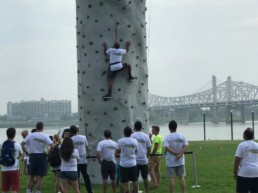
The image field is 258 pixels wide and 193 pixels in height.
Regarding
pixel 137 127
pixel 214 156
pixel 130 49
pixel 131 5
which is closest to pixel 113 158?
pixel 137 127

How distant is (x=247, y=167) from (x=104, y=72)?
18.6ft

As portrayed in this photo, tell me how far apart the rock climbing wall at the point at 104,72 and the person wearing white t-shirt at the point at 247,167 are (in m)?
5.16

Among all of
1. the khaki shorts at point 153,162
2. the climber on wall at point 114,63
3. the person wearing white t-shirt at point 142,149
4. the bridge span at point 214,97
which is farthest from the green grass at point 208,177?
the bridge span at point 214,97

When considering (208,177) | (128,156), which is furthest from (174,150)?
(208,177)

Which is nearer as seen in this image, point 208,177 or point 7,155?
point 7,155

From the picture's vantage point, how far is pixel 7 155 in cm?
845

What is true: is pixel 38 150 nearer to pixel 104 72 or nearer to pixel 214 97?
pixel 104 72

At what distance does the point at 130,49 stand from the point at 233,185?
13.4 feet

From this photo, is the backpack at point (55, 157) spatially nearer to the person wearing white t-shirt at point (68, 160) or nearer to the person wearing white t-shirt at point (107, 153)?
the person wearing white t-shirt at point (107, 153)

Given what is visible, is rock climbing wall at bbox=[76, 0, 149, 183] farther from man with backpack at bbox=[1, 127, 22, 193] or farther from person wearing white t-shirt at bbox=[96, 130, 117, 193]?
man with backpack at bbox=[1, 127, 22, 193]

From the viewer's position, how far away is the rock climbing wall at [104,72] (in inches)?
483

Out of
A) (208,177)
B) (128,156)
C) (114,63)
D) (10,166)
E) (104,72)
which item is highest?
(114,63)

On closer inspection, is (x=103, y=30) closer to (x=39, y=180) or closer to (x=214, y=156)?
(x=39, y=180)

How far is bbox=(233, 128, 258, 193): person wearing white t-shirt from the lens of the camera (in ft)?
24.2
